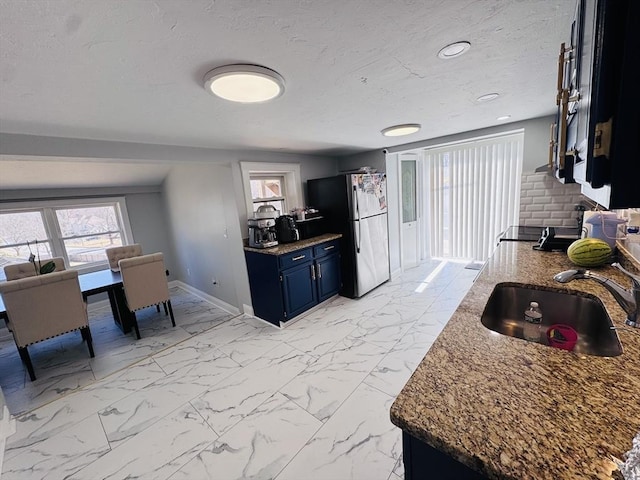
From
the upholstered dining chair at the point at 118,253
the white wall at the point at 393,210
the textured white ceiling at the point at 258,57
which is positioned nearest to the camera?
the textured white ceiling at the point at 258,57

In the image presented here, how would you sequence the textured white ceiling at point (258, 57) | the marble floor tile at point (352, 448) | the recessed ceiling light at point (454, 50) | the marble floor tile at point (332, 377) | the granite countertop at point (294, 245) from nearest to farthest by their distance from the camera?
the textured white ceiling at point (258, 57) → the recessed ceiling light at point (454, 50) → the marble floor tile at point (352, 448) → the marble floor tile at point (332, 377) → the granite countertop at point (294, 245)

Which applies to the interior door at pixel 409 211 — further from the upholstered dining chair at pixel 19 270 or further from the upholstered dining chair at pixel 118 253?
the upholstered dining chair at pixel 19 270

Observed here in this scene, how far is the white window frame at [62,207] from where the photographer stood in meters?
3.58

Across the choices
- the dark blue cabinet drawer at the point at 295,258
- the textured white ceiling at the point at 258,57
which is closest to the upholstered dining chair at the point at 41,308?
the textured white ceiling at the point at 258,57

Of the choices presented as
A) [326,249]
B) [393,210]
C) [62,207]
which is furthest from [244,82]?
[62,207]

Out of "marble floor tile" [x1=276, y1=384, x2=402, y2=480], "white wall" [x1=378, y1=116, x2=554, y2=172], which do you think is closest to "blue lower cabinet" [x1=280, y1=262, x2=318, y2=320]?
"marble floor tile" [x1=276, y1=384, x2=402, y2=480]

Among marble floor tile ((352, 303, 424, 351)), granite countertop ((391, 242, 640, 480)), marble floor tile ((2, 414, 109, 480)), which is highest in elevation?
granite countertop ((391, 242, 640, 480))

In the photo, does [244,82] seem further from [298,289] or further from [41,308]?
[41,308]

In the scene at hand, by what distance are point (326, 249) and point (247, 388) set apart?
187 centimetres

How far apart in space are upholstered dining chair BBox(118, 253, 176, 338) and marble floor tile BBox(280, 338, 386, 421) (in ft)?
6.97

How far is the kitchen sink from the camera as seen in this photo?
1.17 metres

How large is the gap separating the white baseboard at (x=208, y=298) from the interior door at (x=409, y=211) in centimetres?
294

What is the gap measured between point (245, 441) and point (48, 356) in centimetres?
277

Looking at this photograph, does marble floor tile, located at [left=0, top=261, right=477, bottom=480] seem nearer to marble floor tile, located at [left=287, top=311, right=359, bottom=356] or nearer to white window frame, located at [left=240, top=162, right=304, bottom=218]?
marble floor tile, located at [left=287, top=311, right=359, bottom=356]
